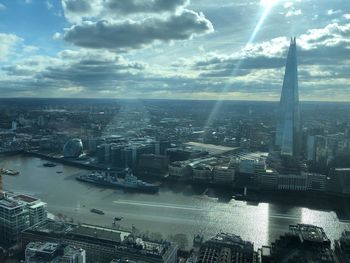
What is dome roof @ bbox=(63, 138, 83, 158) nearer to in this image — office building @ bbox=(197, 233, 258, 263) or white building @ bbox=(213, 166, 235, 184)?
white building @ bbox=(213, 166, 235, 184)

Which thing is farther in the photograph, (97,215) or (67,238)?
(97,215)

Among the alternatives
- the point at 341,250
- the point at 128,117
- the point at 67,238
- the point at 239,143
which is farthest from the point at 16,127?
the point at 341,250

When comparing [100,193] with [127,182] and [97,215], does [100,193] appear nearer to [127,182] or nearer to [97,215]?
[127,182]

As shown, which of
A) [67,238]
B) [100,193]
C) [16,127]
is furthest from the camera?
[16,127]

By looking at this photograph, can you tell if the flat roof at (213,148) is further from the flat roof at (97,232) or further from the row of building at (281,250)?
the flat roof at (97,232)

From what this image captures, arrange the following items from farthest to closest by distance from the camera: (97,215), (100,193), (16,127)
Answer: (16,127) < (100,193) < (97,215)

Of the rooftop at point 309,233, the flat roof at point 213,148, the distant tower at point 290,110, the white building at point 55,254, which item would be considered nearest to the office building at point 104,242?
the white building at point 55,254
